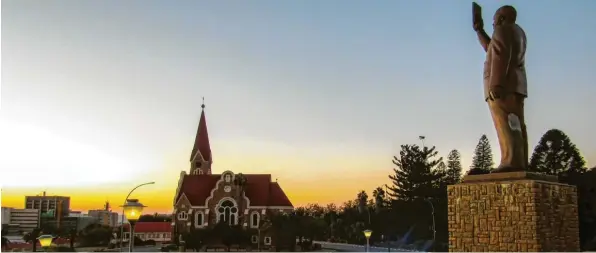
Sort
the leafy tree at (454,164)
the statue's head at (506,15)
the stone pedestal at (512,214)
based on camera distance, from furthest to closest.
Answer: the leafy tree at (454,164)
the statue's head at (506,15)
the stone pedestal at (512,214)

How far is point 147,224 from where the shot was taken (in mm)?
44406

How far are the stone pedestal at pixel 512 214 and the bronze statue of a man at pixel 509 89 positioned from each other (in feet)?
0.98

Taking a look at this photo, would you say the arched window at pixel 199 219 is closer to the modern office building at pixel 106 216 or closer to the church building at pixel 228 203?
the church building at pixel 228 203

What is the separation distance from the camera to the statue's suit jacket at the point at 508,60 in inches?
291

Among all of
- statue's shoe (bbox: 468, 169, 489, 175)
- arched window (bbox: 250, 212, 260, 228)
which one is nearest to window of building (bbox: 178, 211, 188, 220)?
arched window (bbox: 250, 212, 260, 228)

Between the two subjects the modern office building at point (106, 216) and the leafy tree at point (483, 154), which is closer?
the leafy tree at point (483, 154)

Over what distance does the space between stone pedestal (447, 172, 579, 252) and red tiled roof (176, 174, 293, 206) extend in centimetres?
3223

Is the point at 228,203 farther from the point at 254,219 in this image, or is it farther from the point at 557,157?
the point at 557,157

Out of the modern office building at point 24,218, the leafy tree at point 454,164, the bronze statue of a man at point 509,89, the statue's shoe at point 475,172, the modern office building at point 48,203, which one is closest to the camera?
the bronze statue of a man at point 509,89

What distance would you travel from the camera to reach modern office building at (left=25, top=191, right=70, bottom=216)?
51719mm

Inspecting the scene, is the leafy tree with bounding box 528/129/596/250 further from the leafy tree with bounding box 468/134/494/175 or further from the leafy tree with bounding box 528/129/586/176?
the leafy tree with bounding box 468/134/494/175

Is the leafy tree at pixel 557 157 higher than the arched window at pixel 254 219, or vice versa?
the leafy tree at pixel 557 157

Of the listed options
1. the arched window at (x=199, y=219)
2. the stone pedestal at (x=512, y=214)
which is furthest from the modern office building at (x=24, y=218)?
the stone pedestal at (x=512, y=214)

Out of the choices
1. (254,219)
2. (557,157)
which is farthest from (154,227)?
(557,157)
